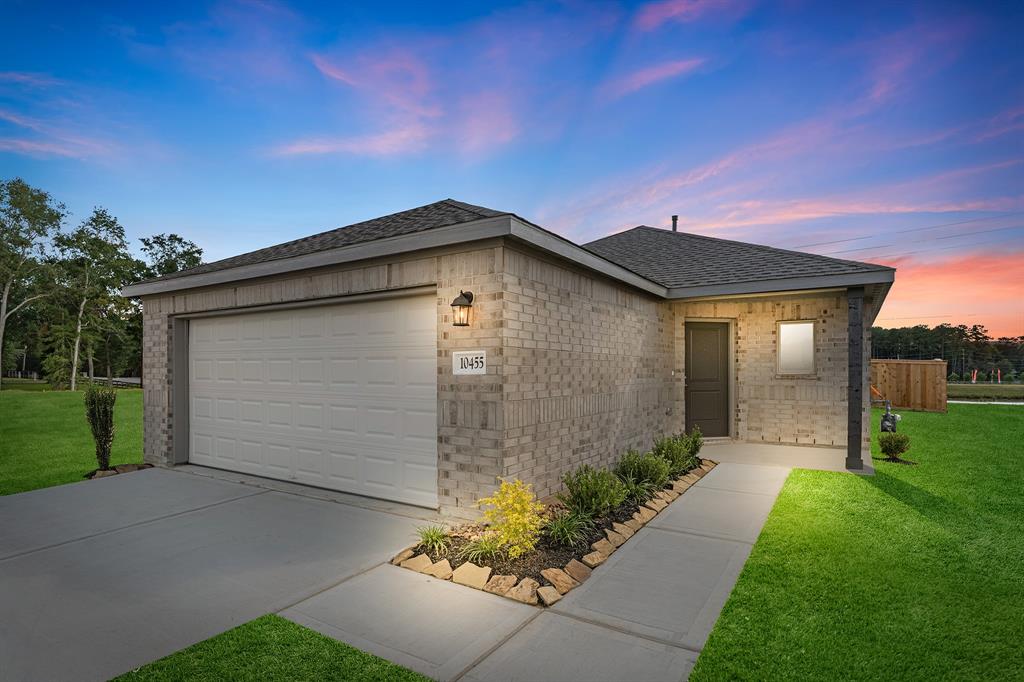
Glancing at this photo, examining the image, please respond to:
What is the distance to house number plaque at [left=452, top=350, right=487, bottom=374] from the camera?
4758 mm

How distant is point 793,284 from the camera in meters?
7.89

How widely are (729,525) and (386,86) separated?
8929 mm

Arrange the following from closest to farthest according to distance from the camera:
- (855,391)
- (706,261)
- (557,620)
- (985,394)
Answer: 1. (557,620)
2. (855,391)
3. (706,261)
4. (985,394)

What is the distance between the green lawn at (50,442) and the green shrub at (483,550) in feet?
22.7

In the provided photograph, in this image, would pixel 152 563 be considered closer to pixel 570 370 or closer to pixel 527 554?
pixel 527 554

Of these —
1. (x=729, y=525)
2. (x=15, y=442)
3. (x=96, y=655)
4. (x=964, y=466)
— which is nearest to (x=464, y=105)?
(x=729, y=525)

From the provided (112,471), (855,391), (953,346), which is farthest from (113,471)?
(953,346)

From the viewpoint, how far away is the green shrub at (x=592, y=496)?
16.2ft

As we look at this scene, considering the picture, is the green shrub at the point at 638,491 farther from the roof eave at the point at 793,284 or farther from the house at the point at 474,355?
the roof eave at the point at 793,284

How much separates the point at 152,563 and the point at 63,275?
37.4 m

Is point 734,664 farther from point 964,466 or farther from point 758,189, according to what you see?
point 758,189

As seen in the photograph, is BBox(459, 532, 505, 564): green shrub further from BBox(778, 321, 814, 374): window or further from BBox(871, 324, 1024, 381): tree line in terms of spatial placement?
BBox(871, 324, 1024, 381): tree line

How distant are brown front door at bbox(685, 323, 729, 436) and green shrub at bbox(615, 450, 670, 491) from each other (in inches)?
142

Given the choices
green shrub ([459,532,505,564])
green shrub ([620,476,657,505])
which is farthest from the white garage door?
green shrub ([620,476,657,505])
